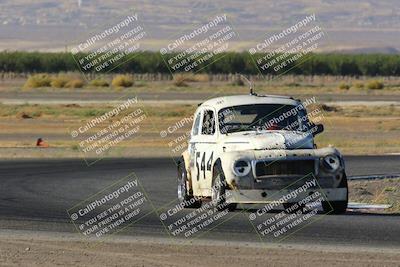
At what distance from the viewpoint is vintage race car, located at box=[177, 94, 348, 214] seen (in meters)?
18.2

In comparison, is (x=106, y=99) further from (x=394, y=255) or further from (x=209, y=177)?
(x=394, y=255)

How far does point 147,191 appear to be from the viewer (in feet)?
80.8

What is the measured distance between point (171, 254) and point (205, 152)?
5.45m

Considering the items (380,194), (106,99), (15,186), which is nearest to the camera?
(380,194)

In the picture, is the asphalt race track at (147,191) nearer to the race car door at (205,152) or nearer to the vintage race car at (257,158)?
the vintage race car at (257,158)

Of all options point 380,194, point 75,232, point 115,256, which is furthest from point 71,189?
point 115,256

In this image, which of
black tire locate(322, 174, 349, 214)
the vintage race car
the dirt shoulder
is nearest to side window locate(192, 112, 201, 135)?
the vintage race car

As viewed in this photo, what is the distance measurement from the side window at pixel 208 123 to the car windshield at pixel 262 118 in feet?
0.58

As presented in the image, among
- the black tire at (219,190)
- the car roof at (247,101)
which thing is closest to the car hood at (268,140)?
the black tire at (219,190)

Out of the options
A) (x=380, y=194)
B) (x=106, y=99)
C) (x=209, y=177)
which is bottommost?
(x=106, y=99)

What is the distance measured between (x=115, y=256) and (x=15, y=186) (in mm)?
11348

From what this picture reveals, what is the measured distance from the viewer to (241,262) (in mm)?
13906

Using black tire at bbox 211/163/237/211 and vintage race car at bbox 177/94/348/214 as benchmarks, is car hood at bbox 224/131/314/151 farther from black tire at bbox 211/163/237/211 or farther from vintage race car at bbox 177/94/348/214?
black tire at bbox 211/163/237/211

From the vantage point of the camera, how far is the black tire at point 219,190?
1847 centimetres
